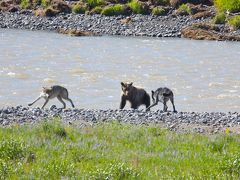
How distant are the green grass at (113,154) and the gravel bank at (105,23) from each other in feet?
114

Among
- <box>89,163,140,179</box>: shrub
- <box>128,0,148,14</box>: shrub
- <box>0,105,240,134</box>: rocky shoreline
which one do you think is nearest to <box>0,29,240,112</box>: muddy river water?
<box>0,105,240,134</box>: rocky shoreline

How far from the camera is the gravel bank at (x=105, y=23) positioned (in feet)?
158

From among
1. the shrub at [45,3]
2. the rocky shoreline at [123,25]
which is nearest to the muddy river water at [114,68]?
the rocky shoreline at [123,25]

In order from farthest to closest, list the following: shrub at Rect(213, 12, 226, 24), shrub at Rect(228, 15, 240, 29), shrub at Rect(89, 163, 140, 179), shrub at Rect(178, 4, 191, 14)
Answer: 1. shrub at Rect(178, 4, 191, 14)
2. shrub at Rect(213, 12, 226, 24)
3. shrub at Rect(228, 15, 240, 29)
4. shrub at Rect(89, 163, 140, 179)

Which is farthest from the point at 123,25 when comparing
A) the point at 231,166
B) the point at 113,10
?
the point at 231,166

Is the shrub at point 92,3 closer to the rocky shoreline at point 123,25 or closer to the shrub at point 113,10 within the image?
the shrub at point 113,10

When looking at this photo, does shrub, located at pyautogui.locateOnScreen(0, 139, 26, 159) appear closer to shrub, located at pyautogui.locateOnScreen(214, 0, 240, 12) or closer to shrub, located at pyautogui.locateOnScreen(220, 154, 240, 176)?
shrub, located at pyautogui.locateOnScreen(220, 154, 240, 176)

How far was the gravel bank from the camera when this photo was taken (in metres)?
48.2

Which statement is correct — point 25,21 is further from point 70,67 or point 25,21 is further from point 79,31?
point 70,67

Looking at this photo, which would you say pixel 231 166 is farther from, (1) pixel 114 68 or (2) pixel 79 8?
(2) pixel 79 8

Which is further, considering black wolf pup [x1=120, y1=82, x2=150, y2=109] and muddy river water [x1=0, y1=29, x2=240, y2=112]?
muddy river water [x1=0, y1=29, x2=240, y2=112]

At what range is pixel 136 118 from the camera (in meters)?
16.4

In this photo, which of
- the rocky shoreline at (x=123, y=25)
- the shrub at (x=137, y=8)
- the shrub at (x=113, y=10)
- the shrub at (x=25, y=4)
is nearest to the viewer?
the rocky shoreline at (x=123, y=25)

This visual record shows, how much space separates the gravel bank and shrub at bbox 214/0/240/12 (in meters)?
4.63
